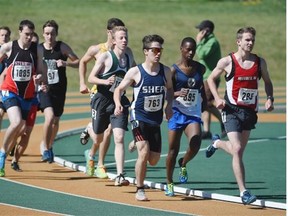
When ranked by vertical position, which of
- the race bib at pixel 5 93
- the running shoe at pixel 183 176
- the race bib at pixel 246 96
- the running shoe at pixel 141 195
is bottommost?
the running shoe at pixel 141 195

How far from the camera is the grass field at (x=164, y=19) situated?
41031 mm

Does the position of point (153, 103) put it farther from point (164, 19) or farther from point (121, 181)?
point (164, 19)

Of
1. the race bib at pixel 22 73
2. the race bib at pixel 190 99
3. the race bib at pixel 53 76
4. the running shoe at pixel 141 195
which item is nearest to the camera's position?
the running shoe at pixel 141 195

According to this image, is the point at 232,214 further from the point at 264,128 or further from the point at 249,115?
the point at 264,128

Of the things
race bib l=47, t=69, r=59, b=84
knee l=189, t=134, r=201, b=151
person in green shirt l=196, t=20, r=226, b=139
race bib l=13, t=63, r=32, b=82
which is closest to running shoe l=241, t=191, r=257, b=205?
knee l=189, t=134, r=201, b=151

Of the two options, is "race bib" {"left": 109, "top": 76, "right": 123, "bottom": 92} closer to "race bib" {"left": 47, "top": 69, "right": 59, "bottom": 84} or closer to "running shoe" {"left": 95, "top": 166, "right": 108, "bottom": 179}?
"running shoe" {"left": 95, "top": 166, "right": 108, "bottom": 179}

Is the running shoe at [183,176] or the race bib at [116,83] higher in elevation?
the race bib at [116,83]

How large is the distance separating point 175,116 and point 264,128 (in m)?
9.22

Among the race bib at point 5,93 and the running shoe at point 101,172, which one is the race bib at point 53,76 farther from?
the running shoe at point 101,172

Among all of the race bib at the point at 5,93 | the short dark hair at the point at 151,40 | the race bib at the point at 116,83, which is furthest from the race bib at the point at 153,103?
the race bib at the point at 5,93

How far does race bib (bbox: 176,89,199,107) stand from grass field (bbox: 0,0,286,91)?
68.7 feet

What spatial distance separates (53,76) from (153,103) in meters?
4.23

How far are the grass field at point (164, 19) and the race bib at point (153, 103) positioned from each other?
22.1 m

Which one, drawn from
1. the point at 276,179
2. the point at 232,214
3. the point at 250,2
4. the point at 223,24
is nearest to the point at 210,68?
the point at 276,179
